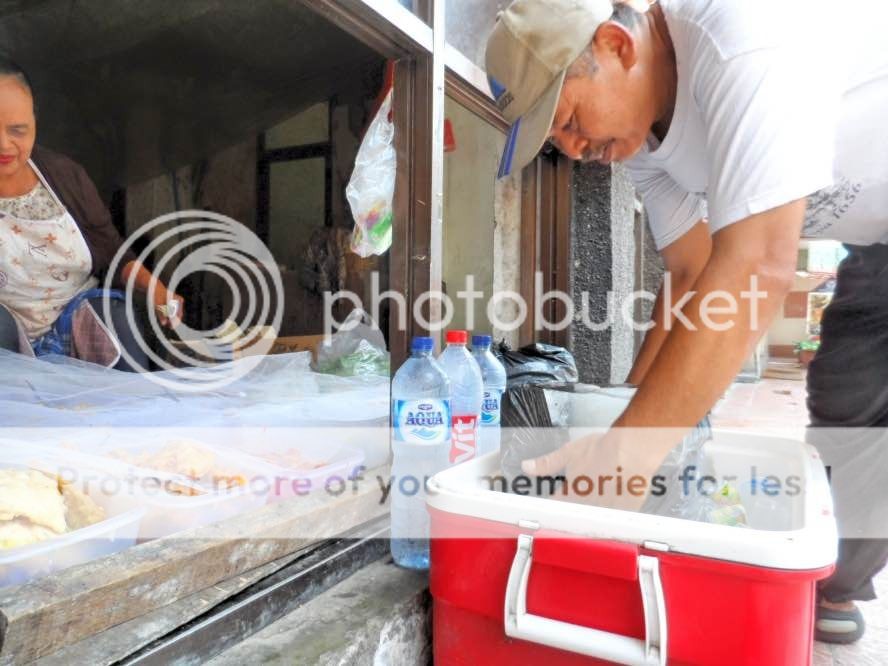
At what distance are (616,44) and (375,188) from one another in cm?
104

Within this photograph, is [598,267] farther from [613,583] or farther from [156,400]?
[613,583]

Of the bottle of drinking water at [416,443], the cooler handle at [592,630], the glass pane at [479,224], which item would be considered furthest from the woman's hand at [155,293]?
the cooler handle at [592,630]

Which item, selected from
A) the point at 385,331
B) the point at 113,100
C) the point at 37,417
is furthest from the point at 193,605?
the point at 113,100

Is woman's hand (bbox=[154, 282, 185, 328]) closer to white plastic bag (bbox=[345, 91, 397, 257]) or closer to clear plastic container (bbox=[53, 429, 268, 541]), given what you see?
white plastic bag (bbox=[345, 91, 397, 257])

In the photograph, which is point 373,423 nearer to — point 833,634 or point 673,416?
point 673,416

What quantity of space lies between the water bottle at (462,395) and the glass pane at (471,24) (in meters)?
1.37

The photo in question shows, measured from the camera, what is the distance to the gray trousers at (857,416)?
1.66 m

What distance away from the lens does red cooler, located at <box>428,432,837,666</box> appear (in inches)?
35.5

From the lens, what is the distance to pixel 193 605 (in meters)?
1.09

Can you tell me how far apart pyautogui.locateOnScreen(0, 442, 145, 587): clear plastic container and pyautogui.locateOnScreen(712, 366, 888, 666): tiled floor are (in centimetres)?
168

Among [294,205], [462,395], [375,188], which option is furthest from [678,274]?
[294,205]

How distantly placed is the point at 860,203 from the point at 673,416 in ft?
2.75

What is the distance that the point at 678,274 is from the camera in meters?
1.83

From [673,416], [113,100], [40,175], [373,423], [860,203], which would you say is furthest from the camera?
[113,100]
